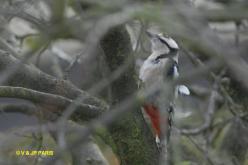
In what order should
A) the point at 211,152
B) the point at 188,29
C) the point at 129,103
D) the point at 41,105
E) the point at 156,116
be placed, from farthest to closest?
the point at 211,152, the point at 156,116, the point at 41,105, the point at 188,29, the point at 129,103

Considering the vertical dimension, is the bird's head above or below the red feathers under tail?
above

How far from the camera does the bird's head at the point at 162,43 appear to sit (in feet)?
16.6

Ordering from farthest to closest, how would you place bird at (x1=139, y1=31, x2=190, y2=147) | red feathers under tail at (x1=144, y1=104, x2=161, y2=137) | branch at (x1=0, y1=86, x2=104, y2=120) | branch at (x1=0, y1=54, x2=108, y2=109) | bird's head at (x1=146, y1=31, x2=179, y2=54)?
bird's head at (x1=146, y1=31, x2=179, y2=54), red feathers under tail at (x1=144, y1=104, x2=161, y2=137), bird at (x1=139, y1=31, x2=190, y2=147), branch at (x1=0, y1=54, x2=108, y2=109), branch at (x1=0, y1=86, x2=104, y2=120)

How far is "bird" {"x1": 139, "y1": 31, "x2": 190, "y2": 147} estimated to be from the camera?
15.1ft

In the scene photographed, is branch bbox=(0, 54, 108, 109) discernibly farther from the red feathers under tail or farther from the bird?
the red feathers under tail

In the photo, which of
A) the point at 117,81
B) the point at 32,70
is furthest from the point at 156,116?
the point at 32,70

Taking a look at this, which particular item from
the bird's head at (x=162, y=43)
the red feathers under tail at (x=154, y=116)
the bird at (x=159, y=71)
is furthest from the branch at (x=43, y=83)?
the bird's head at (x=162, y=43)

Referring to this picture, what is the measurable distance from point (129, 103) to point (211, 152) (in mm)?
3793

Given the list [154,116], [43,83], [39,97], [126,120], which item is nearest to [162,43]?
[154,116]

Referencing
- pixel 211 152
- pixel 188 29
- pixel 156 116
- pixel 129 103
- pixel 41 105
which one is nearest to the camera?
pixel 129 103

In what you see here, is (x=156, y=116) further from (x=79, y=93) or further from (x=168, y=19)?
(x=168, y=19)

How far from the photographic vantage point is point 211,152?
18.9ft

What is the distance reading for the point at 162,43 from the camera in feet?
16.8

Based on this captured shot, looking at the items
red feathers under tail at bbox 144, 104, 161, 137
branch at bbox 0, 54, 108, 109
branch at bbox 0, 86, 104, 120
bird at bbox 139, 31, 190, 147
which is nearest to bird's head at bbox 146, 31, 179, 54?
bird at bbox 139, 31, 190, 147
